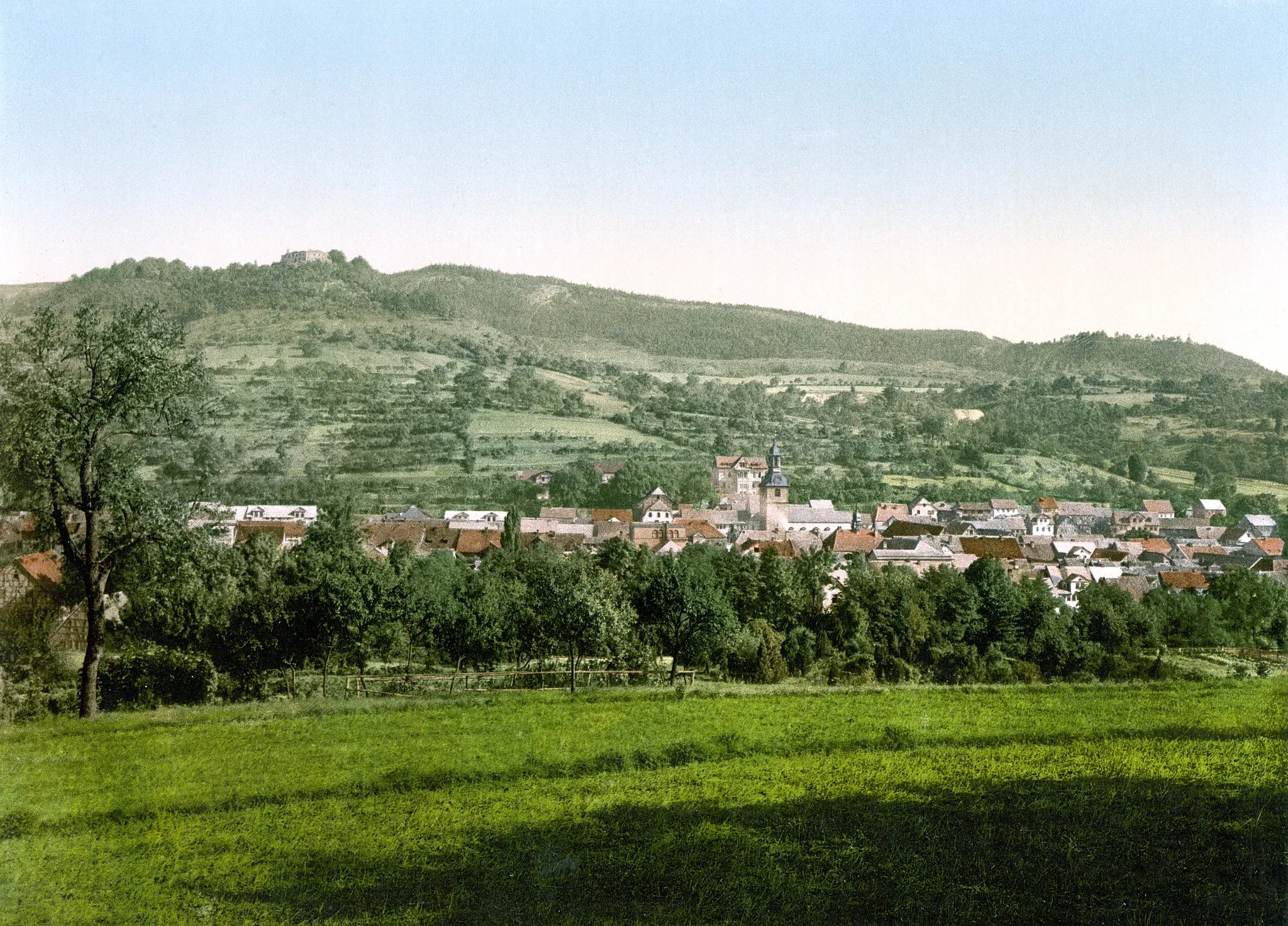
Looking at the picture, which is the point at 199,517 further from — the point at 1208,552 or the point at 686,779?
the point at 1208,552

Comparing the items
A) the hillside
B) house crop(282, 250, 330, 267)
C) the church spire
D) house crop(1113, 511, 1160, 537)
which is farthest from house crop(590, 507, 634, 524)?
house crop(282, 250, 330, 267)

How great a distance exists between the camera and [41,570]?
136ft

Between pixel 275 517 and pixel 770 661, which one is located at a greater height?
pixel 770 661

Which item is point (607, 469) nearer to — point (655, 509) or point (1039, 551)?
point (655, 509)

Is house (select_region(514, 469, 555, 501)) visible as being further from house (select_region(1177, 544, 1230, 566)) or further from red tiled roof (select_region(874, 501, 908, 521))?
house (select_region(1177, 544, 1230, 566))

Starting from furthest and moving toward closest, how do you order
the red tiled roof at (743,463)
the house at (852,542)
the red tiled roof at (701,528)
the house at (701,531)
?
1. the red tiled roof at (743,463)
2. the red tiled roof at (701,528)
3. the house at (701,531)
4. the house at (852,542)

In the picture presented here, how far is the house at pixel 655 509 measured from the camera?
104m

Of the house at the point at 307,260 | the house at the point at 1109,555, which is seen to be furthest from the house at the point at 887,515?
the house at the point at 307,260

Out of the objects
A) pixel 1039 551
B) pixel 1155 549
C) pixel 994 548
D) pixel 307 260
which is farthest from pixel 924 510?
pixel 307 260

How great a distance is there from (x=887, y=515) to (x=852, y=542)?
23.4m

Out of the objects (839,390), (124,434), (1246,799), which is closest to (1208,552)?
(1246,799)

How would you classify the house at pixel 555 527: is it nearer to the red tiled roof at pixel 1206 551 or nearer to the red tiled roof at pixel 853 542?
the red tiled roof at pixel 853 542

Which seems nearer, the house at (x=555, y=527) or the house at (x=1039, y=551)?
the house at (x=1039, y=551)

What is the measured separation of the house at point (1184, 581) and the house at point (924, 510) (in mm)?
38051
